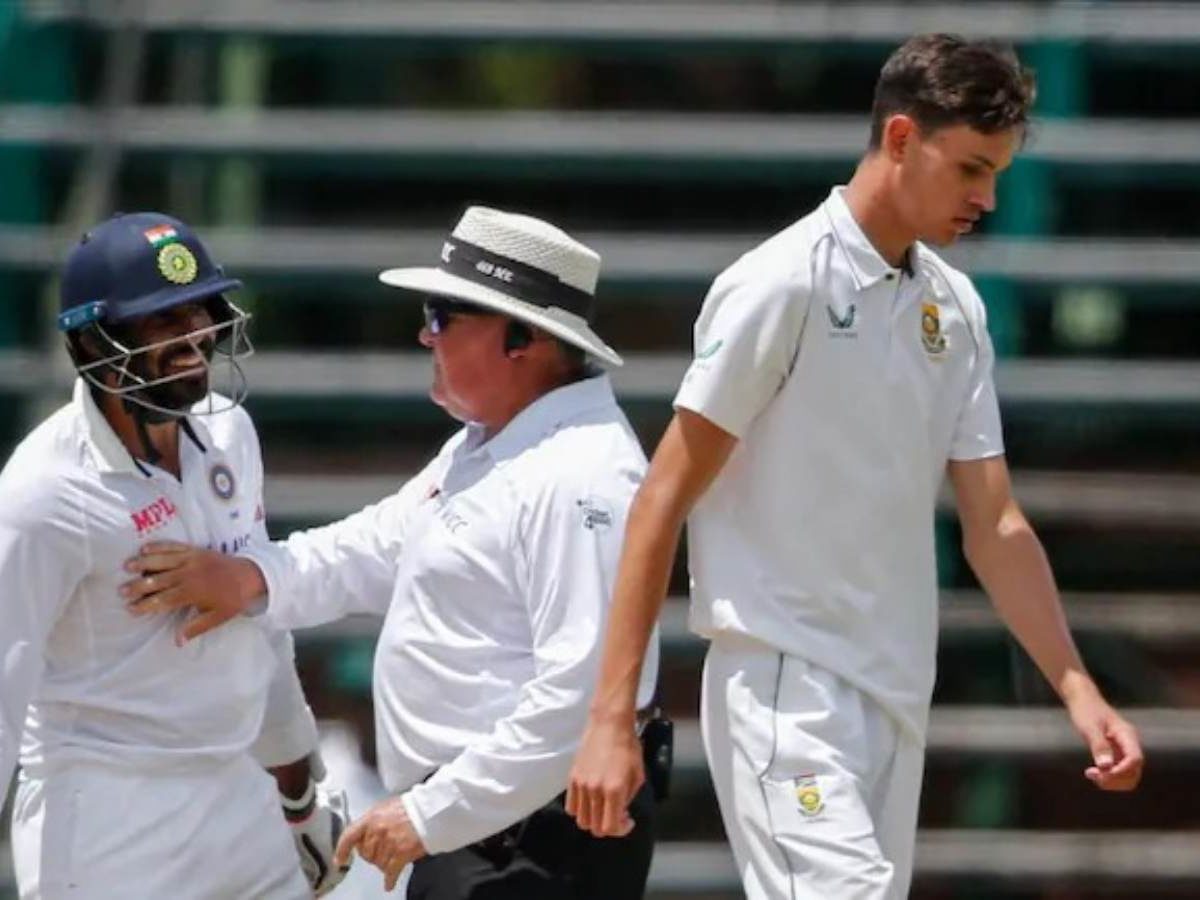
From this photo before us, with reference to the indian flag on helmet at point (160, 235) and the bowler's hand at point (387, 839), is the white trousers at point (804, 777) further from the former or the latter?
the indian flag on helmet at point (160, 235)

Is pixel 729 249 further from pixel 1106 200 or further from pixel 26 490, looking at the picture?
pixel 26 490

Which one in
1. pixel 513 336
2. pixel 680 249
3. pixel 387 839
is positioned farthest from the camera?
pixel 680 249

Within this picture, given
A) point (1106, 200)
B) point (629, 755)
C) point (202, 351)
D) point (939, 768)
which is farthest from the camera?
point (1106, 200)

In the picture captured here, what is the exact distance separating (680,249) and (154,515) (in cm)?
318

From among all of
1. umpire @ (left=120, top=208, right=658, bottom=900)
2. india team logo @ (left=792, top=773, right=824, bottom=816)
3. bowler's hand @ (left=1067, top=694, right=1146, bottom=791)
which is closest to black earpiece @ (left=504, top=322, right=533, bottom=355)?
umpire @ (left=120, top=208, right=658, bottom=900)

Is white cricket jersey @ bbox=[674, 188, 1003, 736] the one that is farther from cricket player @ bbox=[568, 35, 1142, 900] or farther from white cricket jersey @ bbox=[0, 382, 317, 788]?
white cricket jersey @ bbox=[0, 382, 317, 788]

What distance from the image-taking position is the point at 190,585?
4434 millimetres

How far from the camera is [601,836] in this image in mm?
4340

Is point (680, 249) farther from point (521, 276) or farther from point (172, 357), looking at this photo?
point (172, 357)

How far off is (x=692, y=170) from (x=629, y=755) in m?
3.52

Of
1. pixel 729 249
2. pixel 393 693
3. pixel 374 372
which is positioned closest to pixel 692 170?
pixel 729 249

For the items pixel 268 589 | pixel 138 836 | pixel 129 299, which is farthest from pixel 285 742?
pixel 129 299

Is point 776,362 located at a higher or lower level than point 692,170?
higher

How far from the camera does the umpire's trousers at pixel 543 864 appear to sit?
4.48 meters
